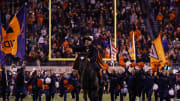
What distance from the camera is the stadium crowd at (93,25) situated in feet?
73.1

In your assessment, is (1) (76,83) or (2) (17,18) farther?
(1) (76,83)

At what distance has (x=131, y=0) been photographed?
87.9 ft

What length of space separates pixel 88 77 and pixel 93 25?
13746mm

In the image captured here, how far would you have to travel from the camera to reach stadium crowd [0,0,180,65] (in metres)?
22.3

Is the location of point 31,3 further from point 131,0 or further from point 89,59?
point 89,59

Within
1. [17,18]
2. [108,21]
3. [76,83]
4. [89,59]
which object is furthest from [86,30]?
[89,59]

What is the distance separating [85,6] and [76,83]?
948 cm

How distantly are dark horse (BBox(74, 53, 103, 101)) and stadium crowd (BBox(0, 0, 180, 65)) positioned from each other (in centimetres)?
1036

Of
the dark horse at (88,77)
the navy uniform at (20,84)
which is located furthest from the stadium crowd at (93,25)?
the dark horse at (88,77)

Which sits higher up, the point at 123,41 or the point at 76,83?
the point at 123,41

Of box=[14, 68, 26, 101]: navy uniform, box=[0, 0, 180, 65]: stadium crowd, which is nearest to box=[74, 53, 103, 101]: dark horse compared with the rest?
box=[14, 68, 26, 101]: navy uniform

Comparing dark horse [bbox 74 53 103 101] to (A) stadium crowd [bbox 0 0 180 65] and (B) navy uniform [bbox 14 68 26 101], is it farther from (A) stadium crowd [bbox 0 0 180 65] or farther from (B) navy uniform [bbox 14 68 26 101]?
(A) stadium crowd [bbox 0 0 180 65]

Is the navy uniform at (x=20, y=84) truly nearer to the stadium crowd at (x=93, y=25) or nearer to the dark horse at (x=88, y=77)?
the dark horse at (x=88, y=77)

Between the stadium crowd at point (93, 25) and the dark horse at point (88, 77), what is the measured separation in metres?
10.4
